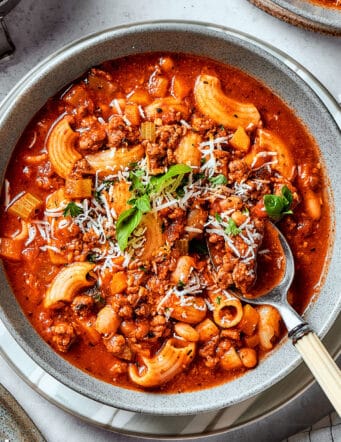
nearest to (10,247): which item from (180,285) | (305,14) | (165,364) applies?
(180,285)

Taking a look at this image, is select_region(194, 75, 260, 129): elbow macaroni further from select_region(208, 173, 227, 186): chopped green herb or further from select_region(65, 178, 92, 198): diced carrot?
select_region(65, 178, 92, 198): diced carrot

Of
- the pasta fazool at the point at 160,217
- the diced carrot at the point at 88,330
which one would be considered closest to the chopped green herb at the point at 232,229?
the pasta fazool at the point at 160,217

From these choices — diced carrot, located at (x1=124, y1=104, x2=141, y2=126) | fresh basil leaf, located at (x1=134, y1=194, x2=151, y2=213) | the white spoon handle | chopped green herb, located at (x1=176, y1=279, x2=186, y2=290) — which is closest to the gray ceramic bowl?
the white spoon handle

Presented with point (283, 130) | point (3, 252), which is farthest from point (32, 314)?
point (283, 130)

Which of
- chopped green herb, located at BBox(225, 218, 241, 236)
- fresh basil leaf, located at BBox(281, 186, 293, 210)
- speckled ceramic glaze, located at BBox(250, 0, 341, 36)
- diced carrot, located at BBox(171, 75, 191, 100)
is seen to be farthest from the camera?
speckled ceramic glaze, located at BBox(250, 0, 341, 36)

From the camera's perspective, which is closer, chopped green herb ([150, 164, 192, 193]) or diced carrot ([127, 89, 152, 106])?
chopped green herb ([150, 164, 192, 193])

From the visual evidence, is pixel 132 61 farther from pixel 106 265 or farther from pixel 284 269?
pixel 284 269

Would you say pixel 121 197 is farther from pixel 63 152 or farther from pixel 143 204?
pixel 63 152
